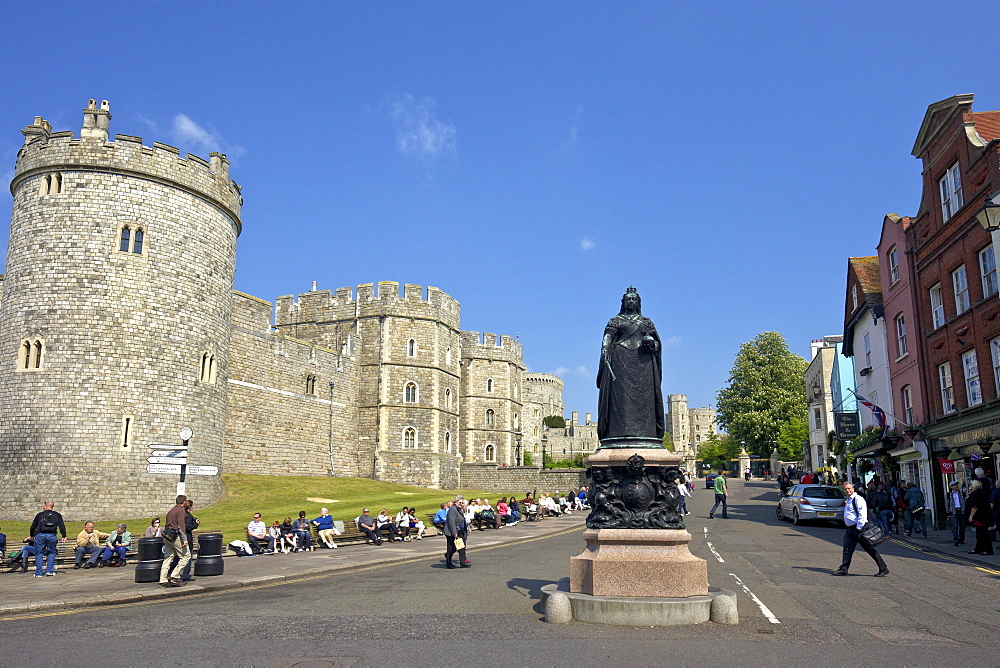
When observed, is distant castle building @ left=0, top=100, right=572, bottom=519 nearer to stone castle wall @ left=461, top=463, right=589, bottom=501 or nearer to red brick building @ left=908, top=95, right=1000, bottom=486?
stone castle wall @ left=461, top=463, right=589, bottom=501

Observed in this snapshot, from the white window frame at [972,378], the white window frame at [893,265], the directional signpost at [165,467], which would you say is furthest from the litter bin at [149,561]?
the white window frame at [893,265]

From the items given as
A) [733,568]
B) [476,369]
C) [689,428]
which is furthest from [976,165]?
[689,428]

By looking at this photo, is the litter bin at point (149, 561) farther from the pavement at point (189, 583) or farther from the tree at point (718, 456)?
the tree at point (718, 456)

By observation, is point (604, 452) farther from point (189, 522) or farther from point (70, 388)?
point (70, 388)

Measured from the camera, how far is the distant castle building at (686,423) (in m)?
148

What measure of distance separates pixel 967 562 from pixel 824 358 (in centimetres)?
3634

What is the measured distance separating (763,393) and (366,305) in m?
33.0

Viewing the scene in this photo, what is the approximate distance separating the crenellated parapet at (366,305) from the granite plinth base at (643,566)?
41.6 meters

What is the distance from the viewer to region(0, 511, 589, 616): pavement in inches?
432

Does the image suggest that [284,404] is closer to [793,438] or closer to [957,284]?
[957,284]

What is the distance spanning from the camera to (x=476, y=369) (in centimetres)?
5838

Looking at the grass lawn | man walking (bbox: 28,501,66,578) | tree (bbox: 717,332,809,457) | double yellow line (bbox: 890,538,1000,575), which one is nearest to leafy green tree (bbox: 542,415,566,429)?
tree (bbox: 717,332,809,457)

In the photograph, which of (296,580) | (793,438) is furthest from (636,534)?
(793,438)

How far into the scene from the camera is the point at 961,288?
888 inches
